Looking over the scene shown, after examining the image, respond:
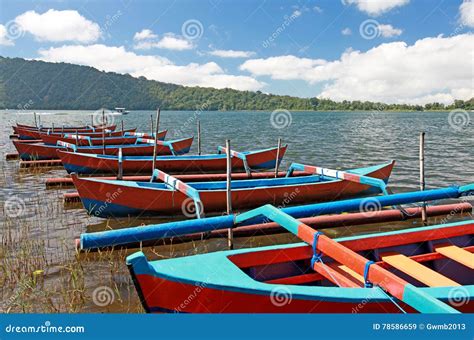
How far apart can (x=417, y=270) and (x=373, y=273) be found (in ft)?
5.06

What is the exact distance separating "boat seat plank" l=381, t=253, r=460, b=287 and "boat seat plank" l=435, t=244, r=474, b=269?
2.20 ft

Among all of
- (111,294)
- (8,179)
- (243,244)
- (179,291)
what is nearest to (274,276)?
(179,291)

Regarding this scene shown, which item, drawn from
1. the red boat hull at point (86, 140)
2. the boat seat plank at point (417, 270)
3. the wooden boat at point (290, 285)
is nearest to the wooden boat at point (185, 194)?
the wooden boat at point (290, 285)

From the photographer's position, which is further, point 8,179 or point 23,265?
point 8,179

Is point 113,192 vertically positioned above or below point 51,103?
below

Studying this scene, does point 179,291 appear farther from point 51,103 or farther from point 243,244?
point 51,103

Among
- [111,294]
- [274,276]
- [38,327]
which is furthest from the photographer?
[111,294]

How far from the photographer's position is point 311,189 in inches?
480

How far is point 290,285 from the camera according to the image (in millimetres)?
4461

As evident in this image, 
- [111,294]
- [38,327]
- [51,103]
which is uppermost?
[51,103]

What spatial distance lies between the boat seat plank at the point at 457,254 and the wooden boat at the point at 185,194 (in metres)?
4.79

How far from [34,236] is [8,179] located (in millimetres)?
9231

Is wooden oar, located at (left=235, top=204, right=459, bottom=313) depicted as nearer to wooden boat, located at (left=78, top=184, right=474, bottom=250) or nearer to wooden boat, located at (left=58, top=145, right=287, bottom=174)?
wooden boat, located at (left=78, top=184, right=474, bottom=250)

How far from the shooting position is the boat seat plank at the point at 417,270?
201 inches
